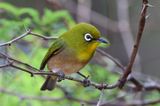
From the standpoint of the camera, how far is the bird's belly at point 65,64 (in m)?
3.48

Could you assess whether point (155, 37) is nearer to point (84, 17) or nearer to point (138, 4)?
point (138, 4)

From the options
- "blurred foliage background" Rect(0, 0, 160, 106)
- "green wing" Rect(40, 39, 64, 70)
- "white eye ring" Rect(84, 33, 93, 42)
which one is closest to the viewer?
"white eye ring" Rect(84, 33, 93, 42)

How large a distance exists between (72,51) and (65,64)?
0.36 feet

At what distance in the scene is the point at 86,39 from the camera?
3521mm

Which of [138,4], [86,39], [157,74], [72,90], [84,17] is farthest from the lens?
[157,74]

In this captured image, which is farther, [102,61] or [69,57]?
[102,61]

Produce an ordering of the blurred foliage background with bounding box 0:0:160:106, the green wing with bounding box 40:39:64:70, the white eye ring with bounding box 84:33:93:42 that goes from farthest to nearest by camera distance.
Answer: the blurred foliage background with bounding box 0:0:160:106, the green wing with bounding box 40:39:64:70, the white eye ring with bounding box 84:33:93:42

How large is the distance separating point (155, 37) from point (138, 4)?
107 centimetres

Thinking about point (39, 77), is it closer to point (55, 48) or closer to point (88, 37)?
point (55, 48)

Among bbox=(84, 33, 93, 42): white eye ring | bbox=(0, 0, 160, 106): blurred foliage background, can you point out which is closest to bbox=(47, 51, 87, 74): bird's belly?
bbox=(84, 33, 93, 42): white eye ring

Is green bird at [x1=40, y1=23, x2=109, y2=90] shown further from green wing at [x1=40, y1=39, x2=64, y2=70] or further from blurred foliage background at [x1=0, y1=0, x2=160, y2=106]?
blurred foliage background at [x1=0, y1=0, x2=160, y2=106]

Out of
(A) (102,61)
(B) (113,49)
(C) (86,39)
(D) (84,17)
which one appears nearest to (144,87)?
(C) (86,39)

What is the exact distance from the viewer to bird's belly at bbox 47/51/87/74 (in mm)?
3480

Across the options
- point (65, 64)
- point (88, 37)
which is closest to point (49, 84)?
point (65, 64)
